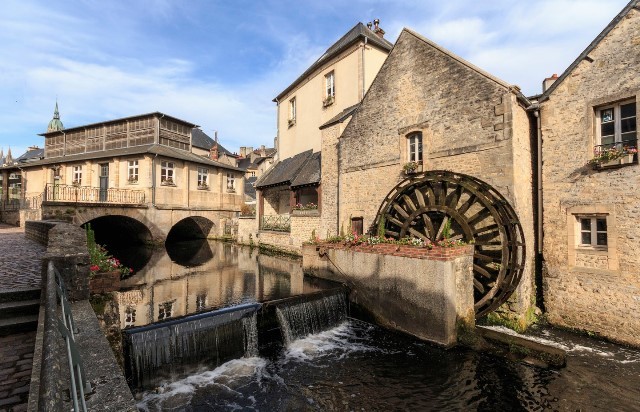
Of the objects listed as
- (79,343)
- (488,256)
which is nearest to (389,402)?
(79,343)

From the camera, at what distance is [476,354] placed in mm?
6652

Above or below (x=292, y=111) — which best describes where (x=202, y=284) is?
below

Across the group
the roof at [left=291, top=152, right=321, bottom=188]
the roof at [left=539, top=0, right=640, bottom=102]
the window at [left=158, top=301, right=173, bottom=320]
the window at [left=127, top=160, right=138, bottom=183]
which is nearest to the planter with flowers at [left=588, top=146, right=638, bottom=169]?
the roof at [left=539, top=0, right=640, bottom=102]

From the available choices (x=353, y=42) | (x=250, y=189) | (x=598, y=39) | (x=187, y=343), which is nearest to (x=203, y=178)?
(x=353, y=42)

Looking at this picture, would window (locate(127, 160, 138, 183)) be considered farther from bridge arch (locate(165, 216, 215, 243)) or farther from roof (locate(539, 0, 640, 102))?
roof (locate(539, 0, 640, 102))

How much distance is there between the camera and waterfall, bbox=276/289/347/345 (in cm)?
729

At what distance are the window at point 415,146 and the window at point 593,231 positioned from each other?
4599mm

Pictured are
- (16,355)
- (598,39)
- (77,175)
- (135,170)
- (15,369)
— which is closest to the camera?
(15,369)

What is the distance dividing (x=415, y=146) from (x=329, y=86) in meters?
10.0

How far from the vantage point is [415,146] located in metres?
10.9

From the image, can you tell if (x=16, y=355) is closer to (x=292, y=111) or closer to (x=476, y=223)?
(x=476, y=223)

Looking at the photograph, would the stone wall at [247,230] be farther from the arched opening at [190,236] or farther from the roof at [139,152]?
the roof at [139,152]

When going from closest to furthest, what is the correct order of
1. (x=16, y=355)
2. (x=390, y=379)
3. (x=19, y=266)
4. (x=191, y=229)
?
(x=16, y=355) < (x=390, y=379) < (x=19, y=266) < (x=191, y=229)

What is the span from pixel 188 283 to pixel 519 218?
10549mm
